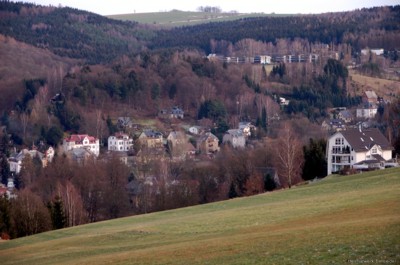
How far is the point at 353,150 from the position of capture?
62.1 meters

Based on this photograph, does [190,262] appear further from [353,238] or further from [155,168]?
[155,168]

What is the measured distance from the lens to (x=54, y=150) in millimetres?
99562

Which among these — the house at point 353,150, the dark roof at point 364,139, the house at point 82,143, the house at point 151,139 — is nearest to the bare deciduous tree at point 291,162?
the house at point 353,150

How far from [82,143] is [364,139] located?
153 ft

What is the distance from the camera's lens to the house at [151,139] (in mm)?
102419

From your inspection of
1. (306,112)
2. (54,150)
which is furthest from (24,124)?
(306,112)

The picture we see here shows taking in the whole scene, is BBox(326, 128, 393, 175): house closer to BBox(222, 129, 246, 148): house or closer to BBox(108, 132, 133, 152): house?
BBox(222, 129, 246, 148): house

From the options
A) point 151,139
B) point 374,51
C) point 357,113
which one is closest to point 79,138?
point 151,139

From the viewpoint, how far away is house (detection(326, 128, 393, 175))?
61000 mm

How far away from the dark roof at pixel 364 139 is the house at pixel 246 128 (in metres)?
45.2

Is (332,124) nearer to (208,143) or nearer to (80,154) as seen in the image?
(208,143)

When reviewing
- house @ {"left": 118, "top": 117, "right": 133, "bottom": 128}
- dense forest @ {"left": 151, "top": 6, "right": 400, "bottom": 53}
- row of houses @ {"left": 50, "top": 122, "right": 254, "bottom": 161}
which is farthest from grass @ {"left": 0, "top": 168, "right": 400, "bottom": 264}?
dense forest @ {"left": 151, "top": 6, "right": 400, "bottom": 53}

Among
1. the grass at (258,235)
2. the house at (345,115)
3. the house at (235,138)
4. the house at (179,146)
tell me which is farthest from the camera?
the house at (345,115)

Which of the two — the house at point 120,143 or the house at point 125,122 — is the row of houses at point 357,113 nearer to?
the house at point 120,143
